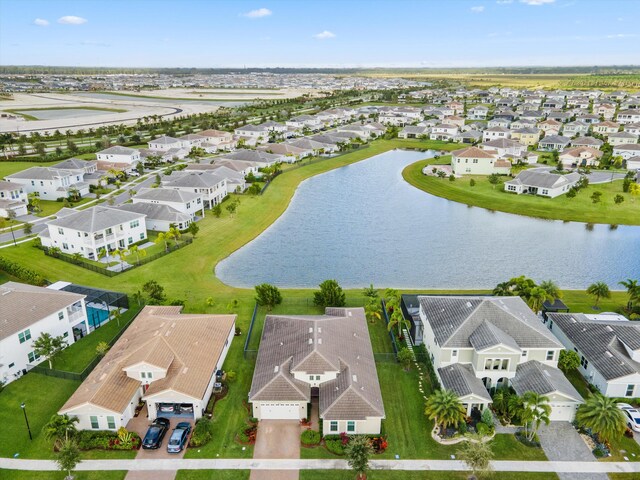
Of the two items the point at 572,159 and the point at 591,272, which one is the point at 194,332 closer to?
the point at 591,272

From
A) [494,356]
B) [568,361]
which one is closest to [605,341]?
[568,361]

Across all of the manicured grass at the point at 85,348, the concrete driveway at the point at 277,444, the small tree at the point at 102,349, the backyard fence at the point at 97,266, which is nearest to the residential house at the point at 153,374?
the small tree at the point at 102,349

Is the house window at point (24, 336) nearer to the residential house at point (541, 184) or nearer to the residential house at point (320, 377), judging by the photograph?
the residential house at point (320, 377)

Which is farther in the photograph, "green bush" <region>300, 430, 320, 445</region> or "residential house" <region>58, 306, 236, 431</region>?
"residential house" <region>58, 306, 236, 431</region>

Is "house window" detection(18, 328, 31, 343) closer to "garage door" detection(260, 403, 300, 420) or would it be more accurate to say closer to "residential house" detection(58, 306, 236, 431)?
"residential house" detection(58, 306, 236, 431)

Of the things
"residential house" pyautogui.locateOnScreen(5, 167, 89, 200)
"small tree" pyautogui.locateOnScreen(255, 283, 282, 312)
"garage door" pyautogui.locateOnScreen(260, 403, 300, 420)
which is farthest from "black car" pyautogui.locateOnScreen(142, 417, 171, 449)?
"residential house" pyautogui.locateOnScreen(5, 167, 89, 200)

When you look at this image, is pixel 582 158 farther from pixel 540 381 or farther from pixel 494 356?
pixel 494 356

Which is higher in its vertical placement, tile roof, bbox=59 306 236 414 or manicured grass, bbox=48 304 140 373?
tile roof, bbox=59 306 236 414
